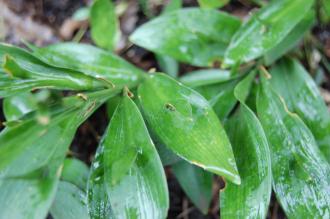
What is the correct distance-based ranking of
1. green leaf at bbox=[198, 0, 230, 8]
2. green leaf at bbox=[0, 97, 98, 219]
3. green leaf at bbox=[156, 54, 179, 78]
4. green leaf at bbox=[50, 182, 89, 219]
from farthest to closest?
green leaf at bbox=[156, 54, 179, 78] < green leaf at bbox=[198, 0, 230, 8] < green leaf at bbox=[50, 182, 89, 219] < green leaf at bbox=[0, 97, 98, 219]

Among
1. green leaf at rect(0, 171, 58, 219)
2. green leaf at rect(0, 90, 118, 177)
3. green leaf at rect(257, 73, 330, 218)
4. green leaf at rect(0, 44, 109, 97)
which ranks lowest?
green leaf at rect(257, 73, 330, 218)

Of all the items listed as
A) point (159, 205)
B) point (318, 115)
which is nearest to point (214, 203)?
point (318, 115)

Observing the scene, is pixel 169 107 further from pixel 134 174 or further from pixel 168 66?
pixel 168 66

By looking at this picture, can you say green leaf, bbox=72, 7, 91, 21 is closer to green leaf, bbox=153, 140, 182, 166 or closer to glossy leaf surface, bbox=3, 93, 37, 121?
glossy leaf surface, bbox=3, 93, 37, 121

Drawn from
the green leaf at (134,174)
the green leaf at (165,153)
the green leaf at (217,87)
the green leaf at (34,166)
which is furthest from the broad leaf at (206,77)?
the green leaf at (34,166)

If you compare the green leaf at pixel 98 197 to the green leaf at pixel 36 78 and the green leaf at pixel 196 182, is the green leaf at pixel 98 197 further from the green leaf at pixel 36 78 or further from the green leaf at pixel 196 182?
the green leaf at pixel 196 182

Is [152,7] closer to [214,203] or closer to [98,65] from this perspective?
[98,65]

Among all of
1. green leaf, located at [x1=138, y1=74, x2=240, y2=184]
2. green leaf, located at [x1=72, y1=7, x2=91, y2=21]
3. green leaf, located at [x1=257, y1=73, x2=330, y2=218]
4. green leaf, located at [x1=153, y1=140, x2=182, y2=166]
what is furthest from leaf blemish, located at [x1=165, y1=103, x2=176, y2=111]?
green leaf, located at [x1=72, y1=7, x2=91, y2=21]
